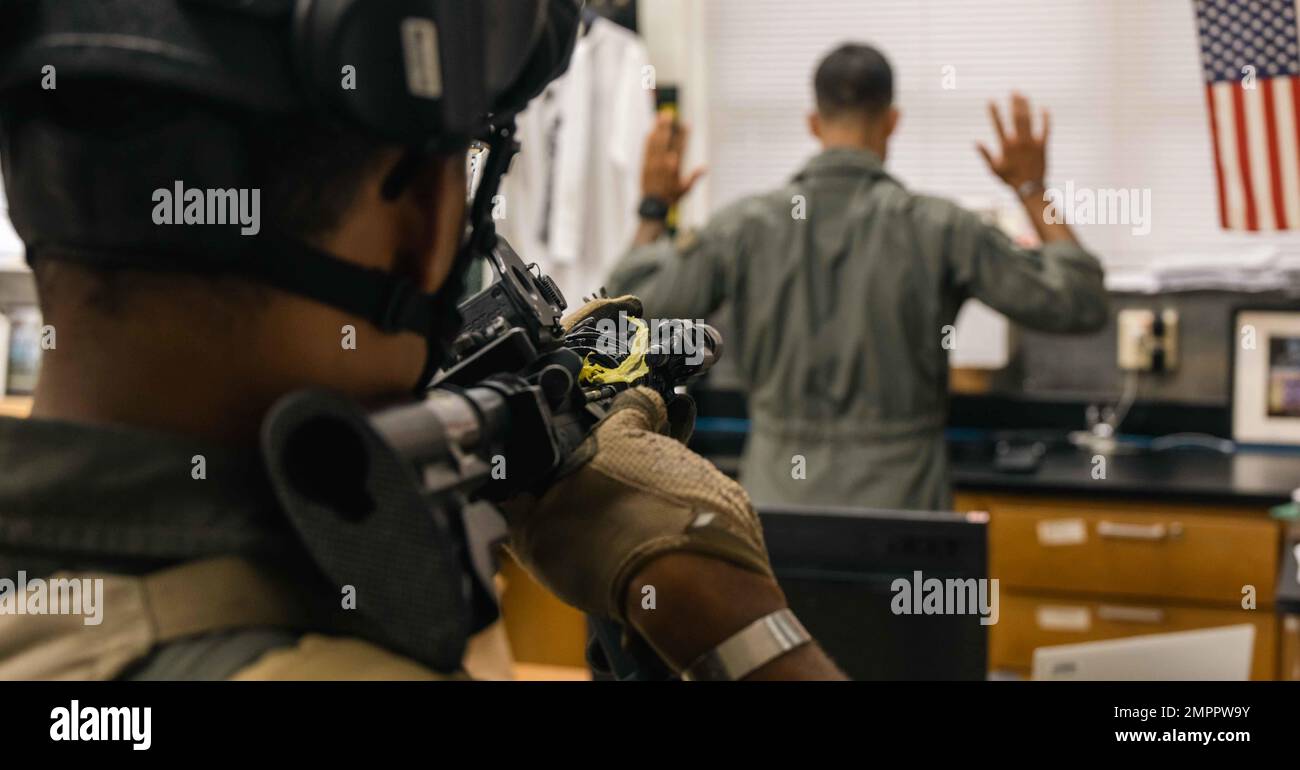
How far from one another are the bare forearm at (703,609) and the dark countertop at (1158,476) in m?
2.73

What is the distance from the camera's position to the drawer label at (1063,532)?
3.20 m

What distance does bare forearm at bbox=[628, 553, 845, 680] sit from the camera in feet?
1.95

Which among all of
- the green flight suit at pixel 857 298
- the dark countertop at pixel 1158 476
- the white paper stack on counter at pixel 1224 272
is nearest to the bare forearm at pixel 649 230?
the green flight suit at pixel 857 298

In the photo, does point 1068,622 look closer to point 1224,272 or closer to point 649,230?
point 1224,272

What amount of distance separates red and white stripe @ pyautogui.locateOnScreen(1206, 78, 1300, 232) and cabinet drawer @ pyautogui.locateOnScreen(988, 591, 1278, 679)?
92 centimetres

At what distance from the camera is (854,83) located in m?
2.72

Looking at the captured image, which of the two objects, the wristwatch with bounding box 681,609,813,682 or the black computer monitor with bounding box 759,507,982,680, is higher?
the wristwatch with bounding box 681,609,813,682

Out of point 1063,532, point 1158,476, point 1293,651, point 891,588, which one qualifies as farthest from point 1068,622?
point 891,588

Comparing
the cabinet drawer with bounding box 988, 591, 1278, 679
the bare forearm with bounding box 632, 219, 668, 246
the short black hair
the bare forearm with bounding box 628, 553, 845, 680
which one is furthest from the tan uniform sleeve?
the bare forearm with bounding box 628, 553, 845, 680

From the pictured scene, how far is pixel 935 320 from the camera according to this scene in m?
2.64

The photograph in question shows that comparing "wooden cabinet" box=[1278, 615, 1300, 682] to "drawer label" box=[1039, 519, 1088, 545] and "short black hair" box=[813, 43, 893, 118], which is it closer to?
"drawer label" box=[1039, 519, 1088, 545]

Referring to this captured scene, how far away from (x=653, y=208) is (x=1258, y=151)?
183 centimetres

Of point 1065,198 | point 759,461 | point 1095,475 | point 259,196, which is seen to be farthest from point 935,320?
point 259,196

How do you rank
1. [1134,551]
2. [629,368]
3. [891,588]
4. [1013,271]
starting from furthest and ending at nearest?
[1134,551] → [1013,271] → [891,588] → [629,368]
